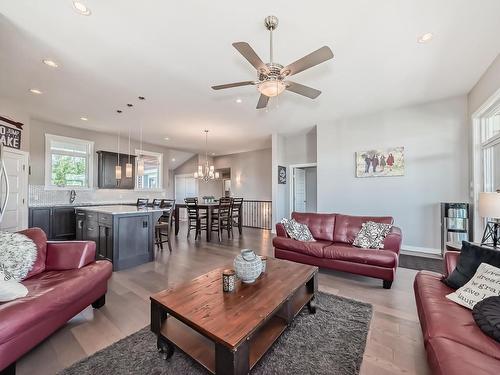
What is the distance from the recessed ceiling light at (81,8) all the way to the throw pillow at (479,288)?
3939mm

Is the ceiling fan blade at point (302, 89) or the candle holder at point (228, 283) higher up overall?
the ceiling fan blade at point (302, 89)

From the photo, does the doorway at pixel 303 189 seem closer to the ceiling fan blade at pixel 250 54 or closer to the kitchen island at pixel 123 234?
the kitchen island at pixel 123 234

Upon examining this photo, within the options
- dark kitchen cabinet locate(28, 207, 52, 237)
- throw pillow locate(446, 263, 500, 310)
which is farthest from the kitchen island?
throw pillow locate(446, 263, 500, 310)

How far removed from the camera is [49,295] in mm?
1600

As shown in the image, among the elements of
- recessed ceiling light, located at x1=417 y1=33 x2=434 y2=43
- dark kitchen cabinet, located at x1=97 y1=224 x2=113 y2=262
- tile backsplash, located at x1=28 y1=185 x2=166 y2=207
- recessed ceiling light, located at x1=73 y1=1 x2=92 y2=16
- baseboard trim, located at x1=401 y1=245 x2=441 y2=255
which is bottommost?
baseboard trim, located at x1=401 y1=245 x2=441 y2=255

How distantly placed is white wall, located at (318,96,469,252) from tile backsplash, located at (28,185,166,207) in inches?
237

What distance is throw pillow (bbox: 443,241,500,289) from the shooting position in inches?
65.6

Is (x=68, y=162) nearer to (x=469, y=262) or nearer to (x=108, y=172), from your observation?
(x=108, y=172)

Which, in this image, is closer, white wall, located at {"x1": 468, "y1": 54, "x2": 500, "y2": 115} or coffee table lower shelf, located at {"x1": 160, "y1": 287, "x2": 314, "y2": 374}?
coffee table lower shelf, located at {"x1": 160, "y1": 287, "x2": 314, "y2": 374}

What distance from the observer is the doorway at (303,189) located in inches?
266

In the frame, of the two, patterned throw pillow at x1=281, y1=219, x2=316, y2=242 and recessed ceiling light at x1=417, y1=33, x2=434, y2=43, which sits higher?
recessed ceiling light at x1=417, y1=33, x2=434, y2=43

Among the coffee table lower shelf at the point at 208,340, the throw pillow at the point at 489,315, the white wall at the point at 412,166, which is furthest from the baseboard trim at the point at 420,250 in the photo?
the coffee table lower shelf at the point at 208,340

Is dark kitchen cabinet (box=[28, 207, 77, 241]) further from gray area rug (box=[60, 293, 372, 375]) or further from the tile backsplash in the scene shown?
gray area rug (box=[60, 293, 372, 375])

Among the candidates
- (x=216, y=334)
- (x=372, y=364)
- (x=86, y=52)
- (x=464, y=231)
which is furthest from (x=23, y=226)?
(x=464, y=231)
